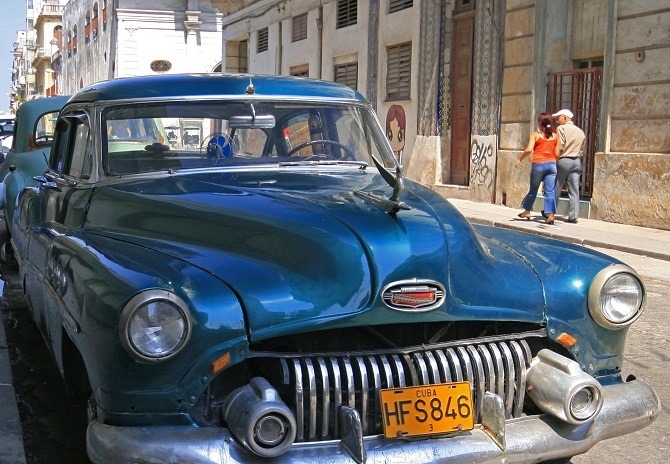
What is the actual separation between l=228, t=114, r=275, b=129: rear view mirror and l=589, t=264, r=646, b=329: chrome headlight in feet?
5.78

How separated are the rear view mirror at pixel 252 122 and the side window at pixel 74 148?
0.67 m

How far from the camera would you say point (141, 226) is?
355 centimetres

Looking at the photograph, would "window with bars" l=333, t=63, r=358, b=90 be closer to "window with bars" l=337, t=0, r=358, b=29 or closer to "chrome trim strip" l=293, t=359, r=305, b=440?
"window with bars" l=337, t=0, r=358, b=29

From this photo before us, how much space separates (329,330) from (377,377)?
24cm

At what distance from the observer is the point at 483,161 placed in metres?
16.0

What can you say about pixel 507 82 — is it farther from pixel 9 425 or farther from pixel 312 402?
pixel 312 402

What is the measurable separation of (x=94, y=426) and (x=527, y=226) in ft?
34.4

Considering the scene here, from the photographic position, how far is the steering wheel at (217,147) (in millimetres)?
4230

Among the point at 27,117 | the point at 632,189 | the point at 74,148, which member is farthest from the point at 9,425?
the point at 632,189

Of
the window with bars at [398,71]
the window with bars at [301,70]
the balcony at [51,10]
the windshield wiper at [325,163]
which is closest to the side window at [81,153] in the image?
the windshield wiper at [325,163]

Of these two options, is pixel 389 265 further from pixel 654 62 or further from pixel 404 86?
pixel 404 86

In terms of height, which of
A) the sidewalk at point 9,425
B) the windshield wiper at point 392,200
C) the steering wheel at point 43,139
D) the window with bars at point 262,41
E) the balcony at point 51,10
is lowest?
the sidewalk at point 9,425

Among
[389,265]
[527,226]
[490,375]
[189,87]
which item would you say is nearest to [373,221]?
[389,265]

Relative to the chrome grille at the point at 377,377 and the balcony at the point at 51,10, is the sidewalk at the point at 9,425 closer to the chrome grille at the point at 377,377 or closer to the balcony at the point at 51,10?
the chrome grille at the point at 377,377
